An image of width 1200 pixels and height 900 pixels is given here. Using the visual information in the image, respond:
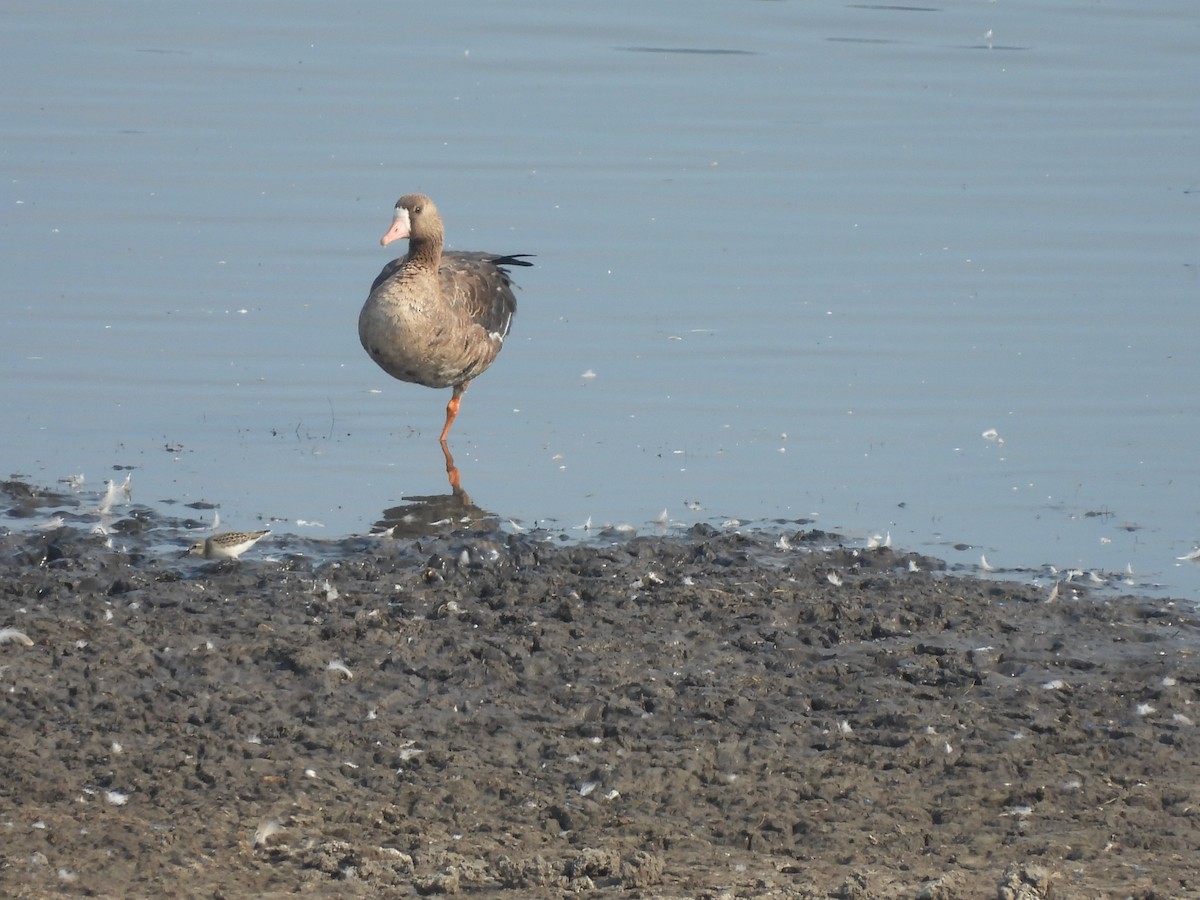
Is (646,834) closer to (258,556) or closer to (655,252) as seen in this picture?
(258,556)

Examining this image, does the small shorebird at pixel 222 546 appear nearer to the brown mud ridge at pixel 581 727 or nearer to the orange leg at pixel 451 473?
the brown mud ridge at pixel 581 727

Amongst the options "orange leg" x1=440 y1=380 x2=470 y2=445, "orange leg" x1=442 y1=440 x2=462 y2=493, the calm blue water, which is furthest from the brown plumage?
the calm blue water

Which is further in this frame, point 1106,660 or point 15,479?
point 15,479

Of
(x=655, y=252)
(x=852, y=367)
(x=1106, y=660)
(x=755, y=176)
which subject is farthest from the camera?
(x=755, y=176)

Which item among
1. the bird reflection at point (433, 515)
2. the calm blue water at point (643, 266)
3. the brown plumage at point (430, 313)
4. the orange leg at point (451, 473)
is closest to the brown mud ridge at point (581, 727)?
the bird reflection at point (433, 515)

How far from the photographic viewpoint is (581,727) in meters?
7.11

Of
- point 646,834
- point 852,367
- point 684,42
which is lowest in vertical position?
point 646,834

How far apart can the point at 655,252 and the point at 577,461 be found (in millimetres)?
5488

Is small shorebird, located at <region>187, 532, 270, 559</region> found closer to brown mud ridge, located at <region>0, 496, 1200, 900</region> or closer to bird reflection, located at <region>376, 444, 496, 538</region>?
brown mud ridge, located at <region>0, 496, 1200, 900</region>

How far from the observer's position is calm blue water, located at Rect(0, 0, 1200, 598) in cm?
1134

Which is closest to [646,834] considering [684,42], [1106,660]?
[1106,660]

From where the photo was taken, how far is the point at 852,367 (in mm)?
13789

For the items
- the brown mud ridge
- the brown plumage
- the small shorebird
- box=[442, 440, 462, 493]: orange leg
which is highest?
the brown plumage

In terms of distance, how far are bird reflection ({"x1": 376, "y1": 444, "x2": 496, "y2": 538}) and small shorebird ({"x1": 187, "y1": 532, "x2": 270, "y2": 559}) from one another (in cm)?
91
